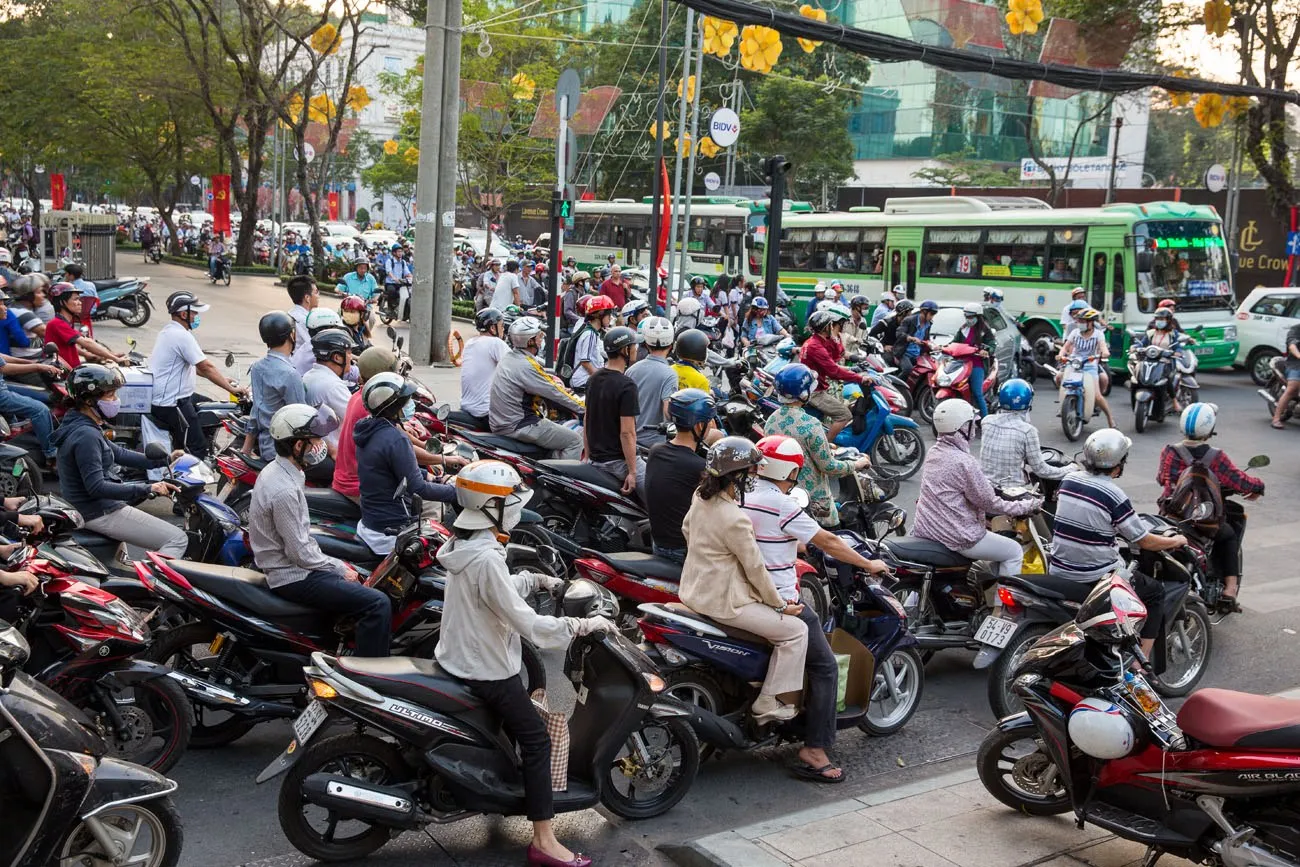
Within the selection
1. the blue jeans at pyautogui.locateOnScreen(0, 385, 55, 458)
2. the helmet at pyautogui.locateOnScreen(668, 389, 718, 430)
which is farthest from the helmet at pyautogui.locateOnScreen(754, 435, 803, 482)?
the blue jeans at pyautogui.locateOnScreen(0, 385, 55, 458)

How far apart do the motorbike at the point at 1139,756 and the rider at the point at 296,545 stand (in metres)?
2.84

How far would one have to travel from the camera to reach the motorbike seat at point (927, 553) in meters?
6.95

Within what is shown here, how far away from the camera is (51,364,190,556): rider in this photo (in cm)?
631

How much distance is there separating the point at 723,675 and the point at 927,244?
850 inches

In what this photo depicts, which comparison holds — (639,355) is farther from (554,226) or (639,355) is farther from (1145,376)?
(1145,376)

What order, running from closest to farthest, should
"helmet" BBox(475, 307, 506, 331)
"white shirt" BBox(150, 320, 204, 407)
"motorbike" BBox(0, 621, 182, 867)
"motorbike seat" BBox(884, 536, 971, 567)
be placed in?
"motorbike" BBox(0, 621, 182, 867)
"motorbike seat" BBox(884, 536, 971, 567)
"white shirt" BBox(150, 320, 204, 407)
"helmet" BBox(475, 307, 506, 331)

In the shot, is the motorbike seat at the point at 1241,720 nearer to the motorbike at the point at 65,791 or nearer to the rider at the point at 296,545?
the rider at the point at 296,545

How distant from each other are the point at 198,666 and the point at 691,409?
2.67 metres

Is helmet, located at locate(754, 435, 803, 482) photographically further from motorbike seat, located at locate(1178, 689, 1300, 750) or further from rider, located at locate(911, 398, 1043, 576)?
motorbike seat, located at locate(1178, 689, 1300, 750)

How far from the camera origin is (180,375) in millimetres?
9516

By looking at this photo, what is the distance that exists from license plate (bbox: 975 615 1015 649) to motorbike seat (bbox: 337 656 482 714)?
2.94 metres

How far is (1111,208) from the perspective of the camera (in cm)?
2206

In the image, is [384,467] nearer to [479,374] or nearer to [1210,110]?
[479,374]

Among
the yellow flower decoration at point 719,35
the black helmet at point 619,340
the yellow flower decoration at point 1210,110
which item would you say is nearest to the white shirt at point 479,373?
the black helmet at point 619,340
